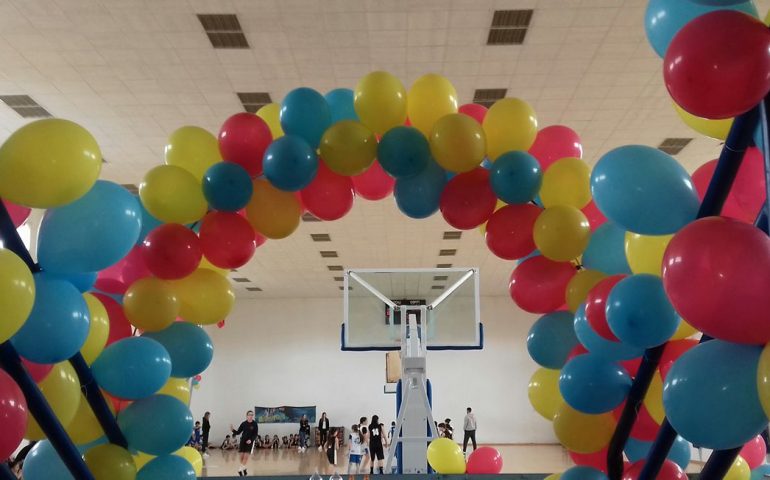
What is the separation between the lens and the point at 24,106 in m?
6.89

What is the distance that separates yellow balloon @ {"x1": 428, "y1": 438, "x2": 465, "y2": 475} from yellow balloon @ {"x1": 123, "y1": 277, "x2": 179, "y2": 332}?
201 centimetres

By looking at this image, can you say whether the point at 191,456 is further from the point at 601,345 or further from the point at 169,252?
the point at 601,345

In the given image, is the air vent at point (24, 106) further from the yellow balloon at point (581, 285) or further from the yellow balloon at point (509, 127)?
the yellow balloon at point (581, 285)

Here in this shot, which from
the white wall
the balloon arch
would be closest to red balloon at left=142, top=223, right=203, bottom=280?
the balloon arch

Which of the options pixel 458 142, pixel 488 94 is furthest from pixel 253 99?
pixel 458 142

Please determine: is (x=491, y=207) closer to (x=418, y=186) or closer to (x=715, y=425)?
(x=418, y=186)

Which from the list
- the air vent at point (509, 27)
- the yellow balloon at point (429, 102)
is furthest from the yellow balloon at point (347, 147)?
the air vent at point (509, 27)

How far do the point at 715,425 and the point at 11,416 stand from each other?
171 cm

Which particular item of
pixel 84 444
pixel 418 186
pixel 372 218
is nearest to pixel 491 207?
pixel 418 186

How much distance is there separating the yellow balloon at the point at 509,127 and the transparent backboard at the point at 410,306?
3511 mm

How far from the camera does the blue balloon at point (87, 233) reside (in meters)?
2.02

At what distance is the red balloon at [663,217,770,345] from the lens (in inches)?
51.4

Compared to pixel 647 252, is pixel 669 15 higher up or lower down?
higher up

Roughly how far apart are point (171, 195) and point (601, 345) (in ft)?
5.86
